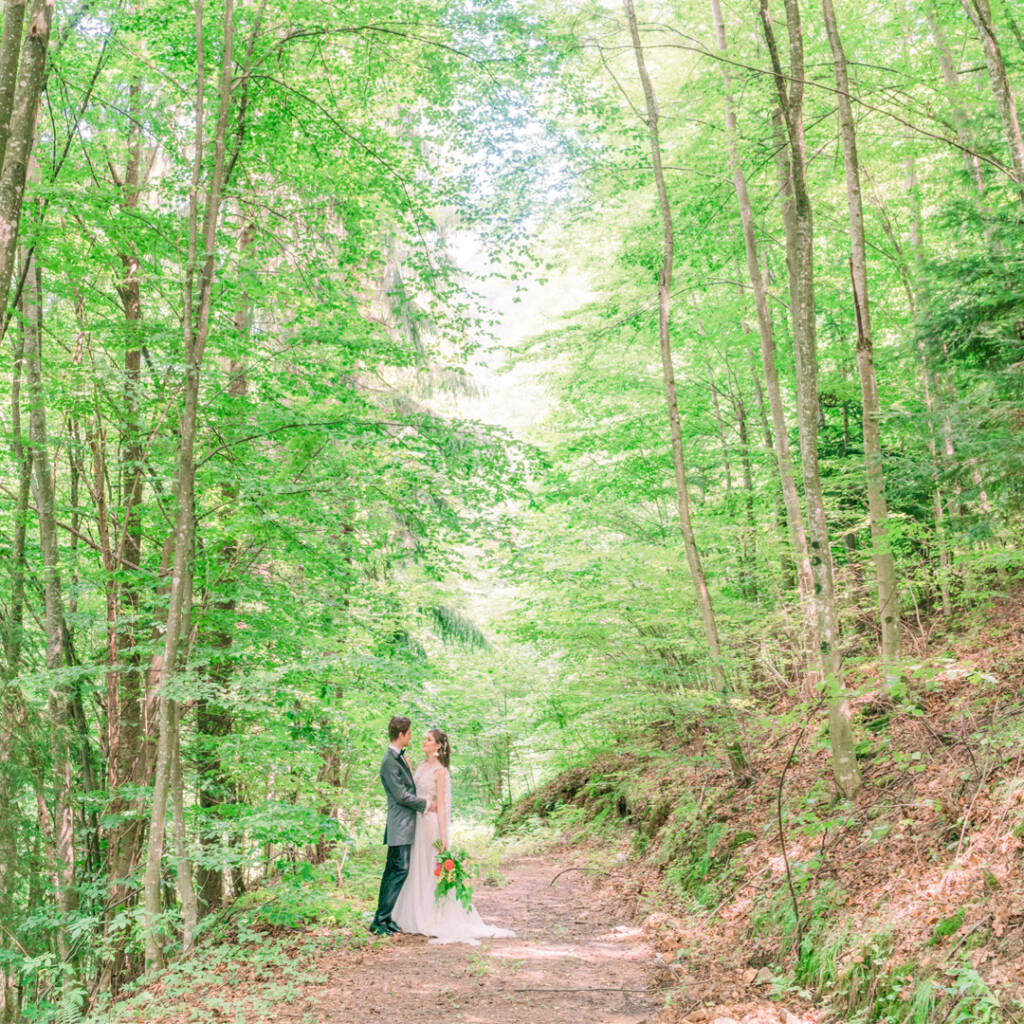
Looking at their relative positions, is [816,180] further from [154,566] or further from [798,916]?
[154,566]

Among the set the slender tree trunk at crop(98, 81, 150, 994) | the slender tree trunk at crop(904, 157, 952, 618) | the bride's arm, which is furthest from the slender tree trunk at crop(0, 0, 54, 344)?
the slender tree trunk at crop(904, 157, 952, 618)

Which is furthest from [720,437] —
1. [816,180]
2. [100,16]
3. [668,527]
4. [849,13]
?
[100,16]

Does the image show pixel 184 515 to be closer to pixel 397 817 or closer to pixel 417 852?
pixel 397 817

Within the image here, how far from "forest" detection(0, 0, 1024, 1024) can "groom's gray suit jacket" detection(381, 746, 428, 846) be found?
56 centimetres

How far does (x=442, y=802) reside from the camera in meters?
6.70

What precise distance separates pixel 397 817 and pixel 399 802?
149 millimetres

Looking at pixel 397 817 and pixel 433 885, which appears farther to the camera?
pixel 397 817

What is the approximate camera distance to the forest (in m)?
5.59

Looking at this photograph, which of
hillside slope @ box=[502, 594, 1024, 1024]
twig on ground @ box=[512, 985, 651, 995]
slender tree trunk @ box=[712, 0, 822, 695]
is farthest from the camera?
slender tree trunk @ box=[712, 0, 822, 695]

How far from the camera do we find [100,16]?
775 centimetres

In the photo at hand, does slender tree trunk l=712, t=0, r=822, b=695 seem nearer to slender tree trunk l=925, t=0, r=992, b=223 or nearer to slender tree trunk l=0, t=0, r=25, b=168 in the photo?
slender tree trunk l=925, t=0, r=992, b=223

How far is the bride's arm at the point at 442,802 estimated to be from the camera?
6602mm

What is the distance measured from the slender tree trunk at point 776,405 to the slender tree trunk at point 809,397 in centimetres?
136

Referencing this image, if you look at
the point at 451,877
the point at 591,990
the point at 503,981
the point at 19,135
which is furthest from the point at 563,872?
the point at 19,135
